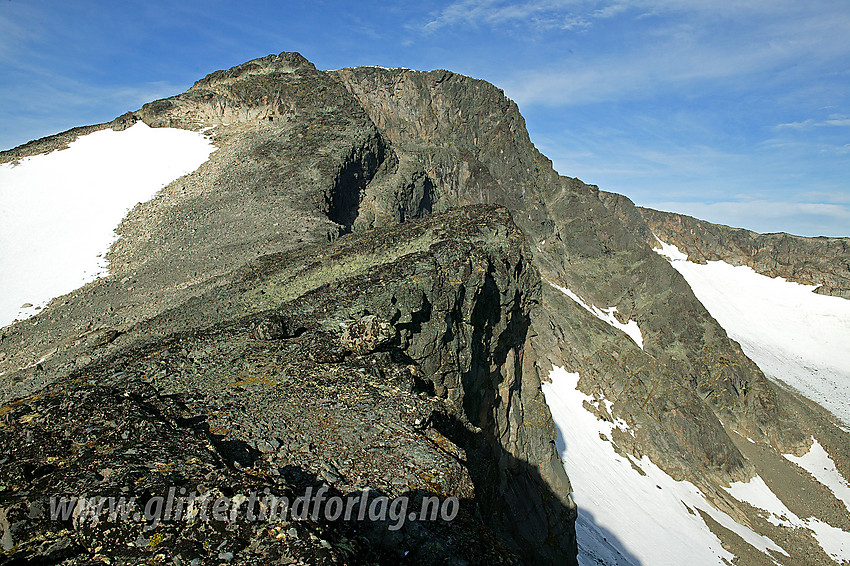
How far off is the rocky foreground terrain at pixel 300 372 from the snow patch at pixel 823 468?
838cm

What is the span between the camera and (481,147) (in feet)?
257

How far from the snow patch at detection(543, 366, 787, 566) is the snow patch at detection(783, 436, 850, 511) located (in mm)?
24736

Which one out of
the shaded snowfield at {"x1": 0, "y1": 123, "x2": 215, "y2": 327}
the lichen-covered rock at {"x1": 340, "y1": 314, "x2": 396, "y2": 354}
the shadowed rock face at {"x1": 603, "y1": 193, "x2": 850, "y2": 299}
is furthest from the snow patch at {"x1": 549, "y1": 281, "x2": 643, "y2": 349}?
the lichen-covered rock at {"x1": 340, "y1": 314, "x2": 396, "y2": 354}

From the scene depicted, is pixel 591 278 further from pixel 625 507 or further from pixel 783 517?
pixel 625 507

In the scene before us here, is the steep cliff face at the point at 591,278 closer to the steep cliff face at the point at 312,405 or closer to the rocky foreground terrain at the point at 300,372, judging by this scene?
the rocky foreground terrain at the point at 300,372

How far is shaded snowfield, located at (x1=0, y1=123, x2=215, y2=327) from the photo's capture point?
2512 centimetres

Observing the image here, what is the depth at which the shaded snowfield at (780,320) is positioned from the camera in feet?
346

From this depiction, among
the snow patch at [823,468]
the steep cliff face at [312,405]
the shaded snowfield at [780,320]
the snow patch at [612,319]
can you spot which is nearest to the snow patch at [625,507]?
the snow patch at [612,319]

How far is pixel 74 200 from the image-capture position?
32.4 meters

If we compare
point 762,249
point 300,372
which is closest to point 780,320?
point 762,249

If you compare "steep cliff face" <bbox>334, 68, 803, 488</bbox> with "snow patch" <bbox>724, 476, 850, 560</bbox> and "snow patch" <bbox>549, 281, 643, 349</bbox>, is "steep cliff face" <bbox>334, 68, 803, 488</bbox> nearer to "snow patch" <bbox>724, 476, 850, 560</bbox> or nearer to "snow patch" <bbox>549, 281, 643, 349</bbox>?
"snow patch" <bbox>549, 281, 643, 349</bbox>

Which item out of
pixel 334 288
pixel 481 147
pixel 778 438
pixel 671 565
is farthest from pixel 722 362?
pixel 334 288

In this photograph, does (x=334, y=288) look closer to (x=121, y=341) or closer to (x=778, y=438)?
(x=121, y=341)

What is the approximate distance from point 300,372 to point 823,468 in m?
85.4
